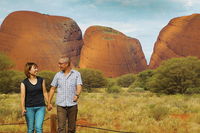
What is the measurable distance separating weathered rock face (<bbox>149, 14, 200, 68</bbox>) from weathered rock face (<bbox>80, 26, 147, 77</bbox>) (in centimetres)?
967

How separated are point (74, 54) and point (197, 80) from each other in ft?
193

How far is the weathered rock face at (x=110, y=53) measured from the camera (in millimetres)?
77250

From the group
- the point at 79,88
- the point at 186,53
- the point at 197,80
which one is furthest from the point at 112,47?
the point at 79,88

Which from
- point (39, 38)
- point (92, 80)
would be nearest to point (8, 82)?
point (92, 80)

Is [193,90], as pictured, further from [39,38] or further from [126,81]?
[39,38]

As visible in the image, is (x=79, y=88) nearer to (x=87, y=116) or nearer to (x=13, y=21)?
(x=87, y=116)

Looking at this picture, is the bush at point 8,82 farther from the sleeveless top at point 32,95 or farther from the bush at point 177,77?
the sleeveless top at point 32,95

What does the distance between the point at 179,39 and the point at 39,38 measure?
126ft

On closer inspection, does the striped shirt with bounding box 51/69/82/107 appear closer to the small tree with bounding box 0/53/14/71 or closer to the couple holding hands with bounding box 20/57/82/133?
the couple holding hands with bounding box 20/57/82/133

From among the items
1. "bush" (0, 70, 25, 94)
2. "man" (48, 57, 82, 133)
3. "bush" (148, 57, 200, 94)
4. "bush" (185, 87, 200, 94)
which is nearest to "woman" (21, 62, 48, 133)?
"man" (48, 57, 82, 133)

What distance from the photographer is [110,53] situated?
7906 centimetres

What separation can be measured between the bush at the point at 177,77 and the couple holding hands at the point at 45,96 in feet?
71.1

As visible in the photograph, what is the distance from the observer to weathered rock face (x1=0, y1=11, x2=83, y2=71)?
7306 centimetres

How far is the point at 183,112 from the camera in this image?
40.6ft
